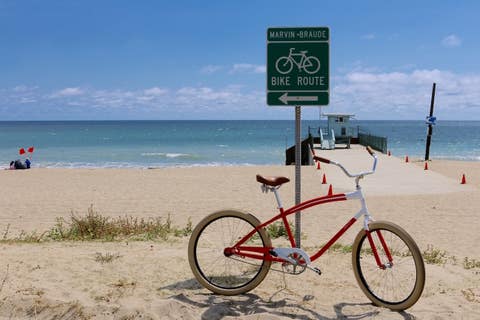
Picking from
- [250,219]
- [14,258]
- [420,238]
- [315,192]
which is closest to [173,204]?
[315,192]

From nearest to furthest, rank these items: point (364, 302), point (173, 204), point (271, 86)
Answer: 1. point (364, 302)
2. point (271, 86)
3. point (173, 204)

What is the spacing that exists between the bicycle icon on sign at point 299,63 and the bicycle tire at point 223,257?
1789 mm

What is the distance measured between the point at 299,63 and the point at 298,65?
25mm

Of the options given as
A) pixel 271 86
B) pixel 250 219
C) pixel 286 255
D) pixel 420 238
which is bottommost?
pixel 420 238

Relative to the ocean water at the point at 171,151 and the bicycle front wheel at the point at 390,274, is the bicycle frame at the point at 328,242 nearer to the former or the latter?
the bicycle front wheel at the point at 390,274

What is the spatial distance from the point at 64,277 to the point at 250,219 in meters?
2.08

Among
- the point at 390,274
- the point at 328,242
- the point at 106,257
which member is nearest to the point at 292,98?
the point at 328,242

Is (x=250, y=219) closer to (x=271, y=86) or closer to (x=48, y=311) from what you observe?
(x=271, y=86)

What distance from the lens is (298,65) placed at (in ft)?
17.7

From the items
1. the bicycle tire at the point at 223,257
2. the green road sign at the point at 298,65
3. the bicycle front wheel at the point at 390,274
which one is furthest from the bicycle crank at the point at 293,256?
the green road sign at the point at 298,65

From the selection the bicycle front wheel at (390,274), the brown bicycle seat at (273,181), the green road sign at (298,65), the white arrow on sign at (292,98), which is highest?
the green road sign at (298,65)

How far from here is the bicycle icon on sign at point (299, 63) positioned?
17.6 feet

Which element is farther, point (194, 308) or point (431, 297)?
point (431, 297)

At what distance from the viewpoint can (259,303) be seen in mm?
4512
